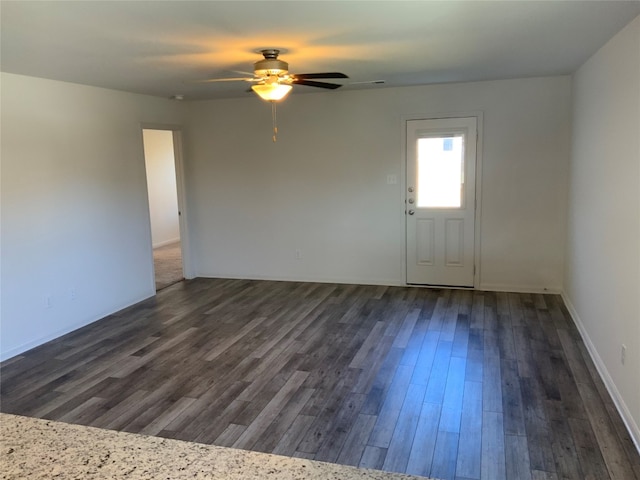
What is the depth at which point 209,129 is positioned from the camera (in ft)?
22.1

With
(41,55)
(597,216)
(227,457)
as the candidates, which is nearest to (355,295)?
(597,216)

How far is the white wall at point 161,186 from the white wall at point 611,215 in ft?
23.6

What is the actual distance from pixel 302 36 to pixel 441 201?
3334 mm

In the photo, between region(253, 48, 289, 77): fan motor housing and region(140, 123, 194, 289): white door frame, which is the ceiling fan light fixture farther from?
region(140, 123, 194, 289): white door frame

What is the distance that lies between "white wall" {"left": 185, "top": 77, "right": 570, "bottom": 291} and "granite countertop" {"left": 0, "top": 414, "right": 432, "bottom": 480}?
17.0ft

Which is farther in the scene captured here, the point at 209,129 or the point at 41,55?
the point at 209,129

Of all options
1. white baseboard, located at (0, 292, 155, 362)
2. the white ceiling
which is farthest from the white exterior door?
white baseboard, located at (0, 292, 155, 362)

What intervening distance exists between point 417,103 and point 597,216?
8.78ft

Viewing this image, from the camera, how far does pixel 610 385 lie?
131 inches

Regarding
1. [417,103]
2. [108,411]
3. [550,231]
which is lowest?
[108,411]

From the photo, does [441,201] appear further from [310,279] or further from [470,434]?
[470,434]

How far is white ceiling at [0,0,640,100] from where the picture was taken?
2633 millimetres

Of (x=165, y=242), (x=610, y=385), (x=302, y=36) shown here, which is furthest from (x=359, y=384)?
(x=165, y=242)

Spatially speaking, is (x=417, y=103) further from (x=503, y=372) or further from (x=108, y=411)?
(x=108, y=411)
